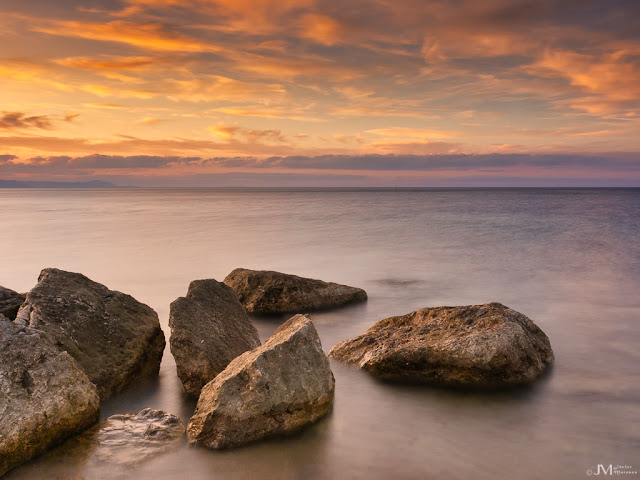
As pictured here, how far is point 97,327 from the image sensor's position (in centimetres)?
619

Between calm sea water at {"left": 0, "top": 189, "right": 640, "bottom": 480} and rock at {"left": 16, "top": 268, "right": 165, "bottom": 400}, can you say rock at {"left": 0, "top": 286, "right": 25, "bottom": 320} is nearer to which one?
rock at {"left": 16, "top": 268, "right": 165, "bottom": 400}

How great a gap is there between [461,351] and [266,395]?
8.62ft

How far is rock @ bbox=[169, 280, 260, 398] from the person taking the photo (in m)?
5.99

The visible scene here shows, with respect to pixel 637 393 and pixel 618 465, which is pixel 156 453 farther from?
pixel 637 393

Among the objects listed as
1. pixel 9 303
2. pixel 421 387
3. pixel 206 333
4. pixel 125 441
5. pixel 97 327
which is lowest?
pixel 421 387

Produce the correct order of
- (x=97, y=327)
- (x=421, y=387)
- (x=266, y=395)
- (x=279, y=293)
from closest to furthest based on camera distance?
(x=266, y=395), (x=97, y=327), (x=421, y=387), (x=279, y=293)

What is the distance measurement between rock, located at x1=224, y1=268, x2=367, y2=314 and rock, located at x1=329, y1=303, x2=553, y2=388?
2713 mm

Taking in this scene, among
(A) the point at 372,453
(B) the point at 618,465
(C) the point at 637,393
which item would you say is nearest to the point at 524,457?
(B) the point at 618,465

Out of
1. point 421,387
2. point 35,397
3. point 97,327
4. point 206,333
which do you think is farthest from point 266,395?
point 97,327

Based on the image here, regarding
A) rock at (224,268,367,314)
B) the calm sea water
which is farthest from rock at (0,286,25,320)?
rock at (224,268,367,314)

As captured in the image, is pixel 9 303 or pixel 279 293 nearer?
pixel 9 303

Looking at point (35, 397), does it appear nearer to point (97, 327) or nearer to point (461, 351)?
point (97, 327)

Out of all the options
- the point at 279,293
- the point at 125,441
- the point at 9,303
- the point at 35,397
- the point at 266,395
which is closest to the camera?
the point at 35,397

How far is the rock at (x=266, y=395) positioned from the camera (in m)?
4.87
